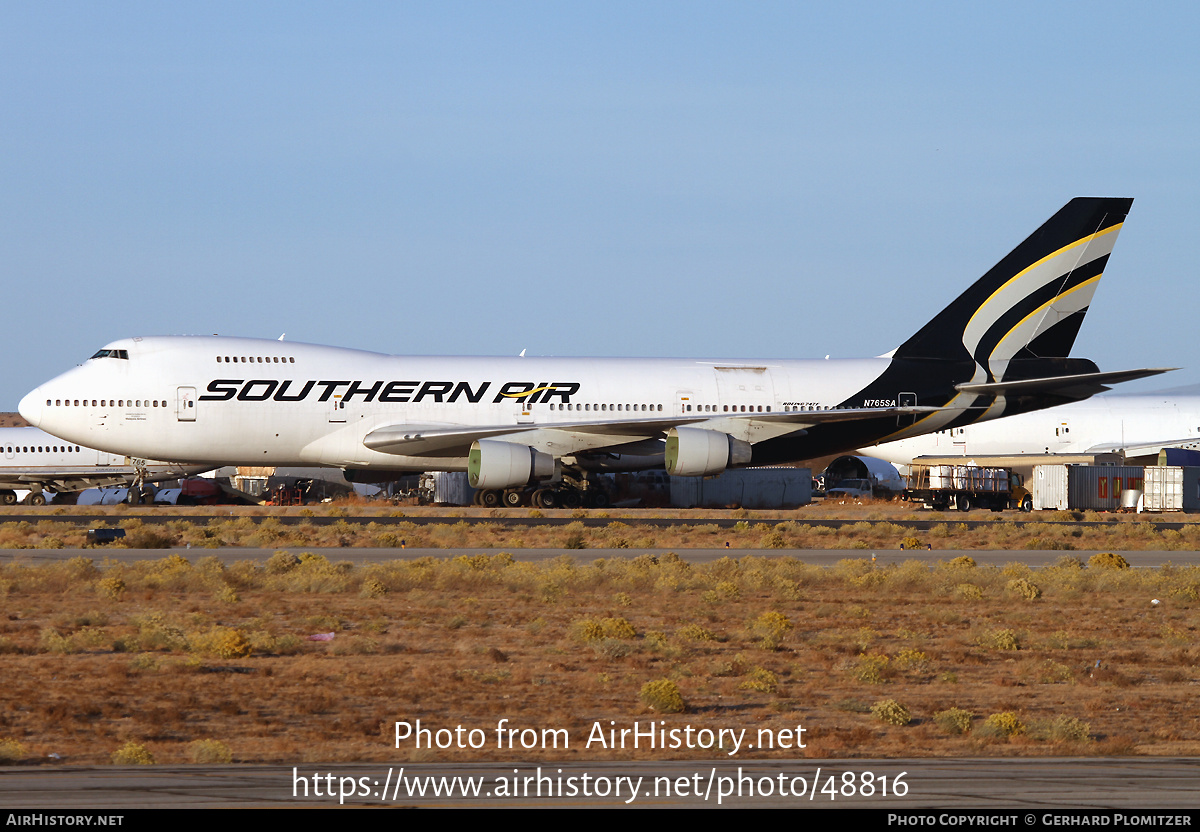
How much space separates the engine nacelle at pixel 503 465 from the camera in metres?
35.8

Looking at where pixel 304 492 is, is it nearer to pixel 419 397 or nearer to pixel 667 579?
pixel 419 397

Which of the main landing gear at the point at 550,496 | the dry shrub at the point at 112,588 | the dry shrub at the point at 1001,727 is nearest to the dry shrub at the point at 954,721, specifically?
the dry shrub at the point at 1001,727

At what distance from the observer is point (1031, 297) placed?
40.4m

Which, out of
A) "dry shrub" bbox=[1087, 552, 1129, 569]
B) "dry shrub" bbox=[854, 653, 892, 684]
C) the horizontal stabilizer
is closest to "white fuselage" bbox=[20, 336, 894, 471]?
"dry shrub" bbox=[1087, 552, 1129, 569]

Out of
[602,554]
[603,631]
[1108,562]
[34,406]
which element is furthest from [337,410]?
[603,631]

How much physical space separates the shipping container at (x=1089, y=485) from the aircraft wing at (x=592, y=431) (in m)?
15.0

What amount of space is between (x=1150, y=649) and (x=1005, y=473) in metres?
36.7

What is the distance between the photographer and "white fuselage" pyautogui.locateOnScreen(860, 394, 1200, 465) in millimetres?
67875

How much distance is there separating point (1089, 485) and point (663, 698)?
4442 centimetres

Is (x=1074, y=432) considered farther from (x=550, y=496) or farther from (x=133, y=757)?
(x=133, y=757)

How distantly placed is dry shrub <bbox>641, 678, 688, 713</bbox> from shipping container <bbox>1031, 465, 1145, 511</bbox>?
4361 cm

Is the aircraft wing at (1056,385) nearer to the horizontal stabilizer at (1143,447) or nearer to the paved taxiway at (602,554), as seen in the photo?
the paved taxiway at (602,554)

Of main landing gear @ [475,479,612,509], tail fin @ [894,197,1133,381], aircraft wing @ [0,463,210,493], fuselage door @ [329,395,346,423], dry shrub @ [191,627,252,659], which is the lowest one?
→ dry shrub @ [191,627,252,659]

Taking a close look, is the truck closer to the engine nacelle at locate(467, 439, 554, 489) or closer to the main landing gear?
the main landing gear
